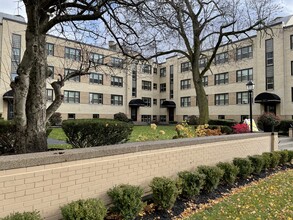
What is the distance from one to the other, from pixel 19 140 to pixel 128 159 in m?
2.88

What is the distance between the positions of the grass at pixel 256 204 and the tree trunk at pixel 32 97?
4.13m

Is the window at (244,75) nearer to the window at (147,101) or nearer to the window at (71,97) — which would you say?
the window at (147,101)

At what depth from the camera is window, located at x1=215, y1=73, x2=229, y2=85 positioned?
3880 centimetres

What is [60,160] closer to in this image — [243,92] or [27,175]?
[27,175]

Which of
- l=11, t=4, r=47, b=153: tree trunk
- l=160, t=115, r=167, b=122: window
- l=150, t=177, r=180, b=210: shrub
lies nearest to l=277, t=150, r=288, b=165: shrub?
l=150, t=177, r=180, b=210: shrub

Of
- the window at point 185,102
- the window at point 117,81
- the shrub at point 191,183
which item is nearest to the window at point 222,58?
the window at point 185,102

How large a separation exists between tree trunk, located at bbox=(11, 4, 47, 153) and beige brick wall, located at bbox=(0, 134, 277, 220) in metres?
2.30

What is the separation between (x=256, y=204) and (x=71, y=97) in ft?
112

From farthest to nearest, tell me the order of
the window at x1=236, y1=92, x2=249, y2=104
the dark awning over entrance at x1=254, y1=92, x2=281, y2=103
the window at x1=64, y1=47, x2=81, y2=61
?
1. the window at x1=236, y1=92, x2=249, y2=104
2. the dark awning over entrance at x1=254, y1=92, x2=281, y2=103
3. the window at x1=64, y1=47, x2=81, y2=61

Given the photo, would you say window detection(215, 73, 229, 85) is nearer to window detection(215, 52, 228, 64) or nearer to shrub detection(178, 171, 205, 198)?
window detection(215, 52, 228, 64)

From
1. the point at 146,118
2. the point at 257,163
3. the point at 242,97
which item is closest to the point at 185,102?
the point at 146,118

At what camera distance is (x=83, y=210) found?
4027 millimetres

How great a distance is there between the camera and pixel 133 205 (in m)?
4.71

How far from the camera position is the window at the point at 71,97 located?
36406 millimetres
